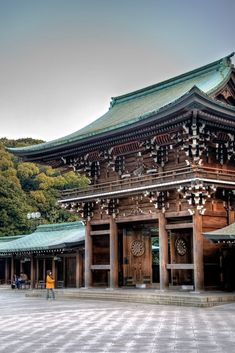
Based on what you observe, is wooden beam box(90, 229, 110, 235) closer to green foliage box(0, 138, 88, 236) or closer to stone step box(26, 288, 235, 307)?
stone step box(26, 288, 235, 307)

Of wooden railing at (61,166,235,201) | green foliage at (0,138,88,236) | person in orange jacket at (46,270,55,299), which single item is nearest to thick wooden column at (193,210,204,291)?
wooden railing at (61,166,235,201)

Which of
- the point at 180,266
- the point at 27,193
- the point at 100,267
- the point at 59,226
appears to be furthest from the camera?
→ the point at 27,193

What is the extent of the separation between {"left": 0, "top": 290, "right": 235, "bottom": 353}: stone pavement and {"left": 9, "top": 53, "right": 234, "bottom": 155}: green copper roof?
9.88 metres

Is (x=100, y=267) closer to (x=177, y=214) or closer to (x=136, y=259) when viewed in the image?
(x=136, y=259)

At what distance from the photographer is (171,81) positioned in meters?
34.0

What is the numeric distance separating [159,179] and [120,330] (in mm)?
12060

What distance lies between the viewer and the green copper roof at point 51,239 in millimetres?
37453

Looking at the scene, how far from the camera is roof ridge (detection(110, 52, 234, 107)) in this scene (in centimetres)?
2939

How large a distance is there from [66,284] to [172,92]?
16.4m

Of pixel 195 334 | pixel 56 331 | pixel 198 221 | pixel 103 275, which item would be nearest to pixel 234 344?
pixel 195 334

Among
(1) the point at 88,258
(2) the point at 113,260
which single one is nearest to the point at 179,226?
(2) the point at 113,260

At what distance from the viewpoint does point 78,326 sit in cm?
1598

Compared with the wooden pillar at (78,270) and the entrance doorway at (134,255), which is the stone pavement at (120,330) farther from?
the wooden pillar at (78,270)

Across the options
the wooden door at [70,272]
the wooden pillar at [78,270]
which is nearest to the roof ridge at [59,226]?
the wooden door at [70,272]
